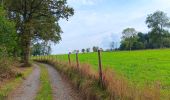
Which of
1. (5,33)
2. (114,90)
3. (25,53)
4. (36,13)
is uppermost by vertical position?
(36,13)

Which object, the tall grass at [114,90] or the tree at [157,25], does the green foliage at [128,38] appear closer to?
the tree at [157,25]

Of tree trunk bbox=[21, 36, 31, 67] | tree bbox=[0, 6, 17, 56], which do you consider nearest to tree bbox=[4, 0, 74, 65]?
tree trunk bbox=[21, 36, 31, 67]

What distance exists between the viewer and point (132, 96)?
9984 millimetres

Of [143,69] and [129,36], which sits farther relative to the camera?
[129,36]

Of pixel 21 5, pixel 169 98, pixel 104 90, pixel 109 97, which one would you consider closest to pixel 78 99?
pixel 104 90

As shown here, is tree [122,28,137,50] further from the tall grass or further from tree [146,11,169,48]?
the tall grass

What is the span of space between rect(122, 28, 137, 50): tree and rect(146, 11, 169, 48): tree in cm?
1966

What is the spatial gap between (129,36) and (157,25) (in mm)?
36329

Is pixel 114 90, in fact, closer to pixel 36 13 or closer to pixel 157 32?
pixel 36 13

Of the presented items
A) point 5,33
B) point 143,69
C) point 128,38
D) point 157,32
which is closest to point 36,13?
point 5,33

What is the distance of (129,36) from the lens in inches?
6855

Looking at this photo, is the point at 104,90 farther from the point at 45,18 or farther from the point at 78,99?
the point at 45,18

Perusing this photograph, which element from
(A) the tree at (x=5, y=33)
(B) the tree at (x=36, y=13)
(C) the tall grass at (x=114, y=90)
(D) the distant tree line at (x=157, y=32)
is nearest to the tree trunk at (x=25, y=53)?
(B) the tree at (x=36, y=13)

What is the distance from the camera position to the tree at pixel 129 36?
16200cm
